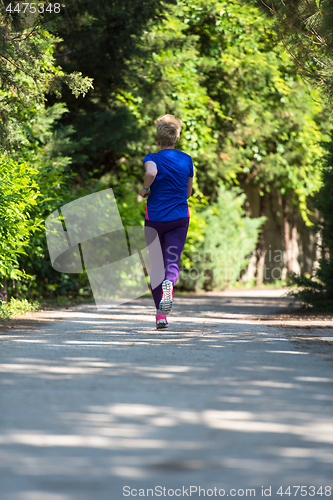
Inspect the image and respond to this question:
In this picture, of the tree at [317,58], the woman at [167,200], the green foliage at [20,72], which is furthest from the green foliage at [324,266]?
the green foliage at [20,72]

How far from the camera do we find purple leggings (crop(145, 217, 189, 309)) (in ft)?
17.2

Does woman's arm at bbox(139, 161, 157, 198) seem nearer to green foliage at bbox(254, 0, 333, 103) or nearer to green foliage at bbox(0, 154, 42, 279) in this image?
green foliage at bbox(0, 154, 42, 279)

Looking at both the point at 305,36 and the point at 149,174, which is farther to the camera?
the point at 305,36

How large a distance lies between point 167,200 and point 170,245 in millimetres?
392

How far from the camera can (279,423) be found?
97.3 inches

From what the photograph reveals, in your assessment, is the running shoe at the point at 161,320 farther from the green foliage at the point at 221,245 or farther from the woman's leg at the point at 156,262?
the green foliage at the point at 221,245

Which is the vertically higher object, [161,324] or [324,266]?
[324,266]

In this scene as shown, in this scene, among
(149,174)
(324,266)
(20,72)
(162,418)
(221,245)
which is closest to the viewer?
(162,418)

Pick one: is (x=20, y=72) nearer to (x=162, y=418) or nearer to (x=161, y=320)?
(x=161, y=320)

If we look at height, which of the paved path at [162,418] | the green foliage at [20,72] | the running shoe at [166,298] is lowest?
the paved path at [162,418]

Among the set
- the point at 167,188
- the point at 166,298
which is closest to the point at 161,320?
the point at 166,298

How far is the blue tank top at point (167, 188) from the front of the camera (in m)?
5.32

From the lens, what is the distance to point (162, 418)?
2486 millimetres

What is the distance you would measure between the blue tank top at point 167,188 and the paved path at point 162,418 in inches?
49.7
